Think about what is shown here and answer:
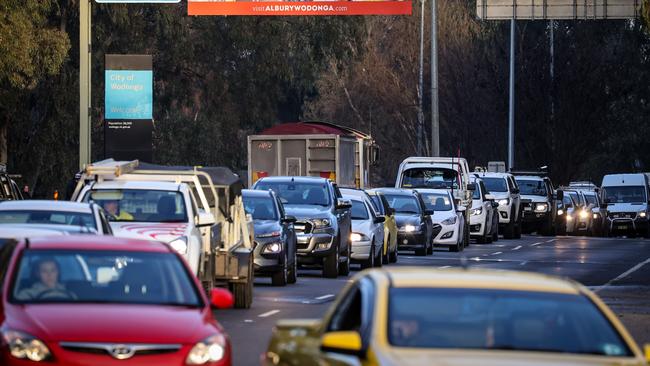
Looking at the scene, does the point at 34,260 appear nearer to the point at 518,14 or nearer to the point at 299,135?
the point at 299,135

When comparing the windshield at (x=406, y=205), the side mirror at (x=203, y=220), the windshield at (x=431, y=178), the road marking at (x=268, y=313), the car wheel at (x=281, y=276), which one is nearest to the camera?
the side mirror at (x=203, y=220)

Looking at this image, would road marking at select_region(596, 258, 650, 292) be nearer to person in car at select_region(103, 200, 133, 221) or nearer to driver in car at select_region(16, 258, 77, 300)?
person in car at select_region(103, 200, 133, 221)

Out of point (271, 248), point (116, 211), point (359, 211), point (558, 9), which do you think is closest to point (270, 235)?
point (271, 248)

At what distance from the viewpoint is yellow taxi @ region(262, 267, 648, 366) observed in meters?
8.56

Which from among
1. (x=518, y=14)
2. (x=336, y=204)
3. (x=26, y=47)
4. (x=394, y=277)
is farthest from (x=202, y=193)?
(x=518, y=14)

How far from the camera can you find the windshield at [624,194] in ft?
218

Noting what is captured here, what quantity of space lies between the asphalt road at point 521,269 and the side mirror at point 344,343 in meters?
1.40

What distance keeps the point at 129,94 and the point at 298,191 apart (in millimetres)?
6325

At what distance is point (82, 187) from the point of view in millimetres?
22375

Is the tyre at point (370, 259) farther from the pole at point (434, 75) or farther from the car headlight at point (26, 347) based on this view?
the car headlight at point (26, 347)

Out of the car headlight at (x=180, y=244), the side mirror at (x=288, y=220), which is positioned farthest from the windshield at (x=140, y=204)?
the side mirror at (x=288, y=220)

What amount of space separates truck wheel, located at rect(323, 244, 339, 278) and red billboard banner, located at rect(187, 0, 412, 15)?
1259cm

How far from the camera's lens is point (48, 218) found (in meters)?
17.7

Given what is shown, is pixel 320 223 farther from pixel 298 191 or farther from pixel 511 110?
pixel 511 110
